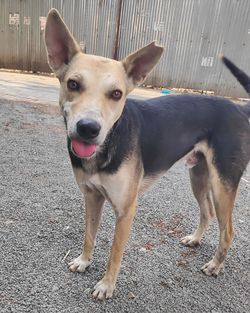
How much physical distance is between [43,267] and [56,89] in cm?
905

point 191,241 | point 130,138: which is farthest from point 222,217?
point 130,138

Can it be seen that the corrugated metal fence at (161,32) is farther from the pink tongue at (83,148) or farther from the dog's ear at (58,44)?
the pink tongue at (83,148)

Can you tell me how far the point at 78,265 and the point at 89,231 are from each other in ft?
1.09

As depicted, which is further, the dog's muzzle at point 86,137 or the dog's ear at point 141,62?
the dog's ear at point 141,62

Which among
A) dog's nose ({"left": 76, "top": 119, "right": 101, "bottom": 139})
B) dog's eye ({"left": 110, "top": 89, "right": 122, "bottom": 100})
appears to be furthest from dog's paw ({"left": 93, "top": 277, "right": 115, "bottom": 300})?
dog's eye ({"left": 110, "top": 89, "right": 122, "bottom": 100})

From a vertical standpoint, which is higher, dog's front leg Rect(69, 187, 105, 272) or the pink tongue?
the pink tongue

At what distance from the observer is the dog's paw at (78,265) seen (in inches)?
126

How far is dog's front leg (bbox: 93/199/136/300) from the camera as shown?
2.83 m

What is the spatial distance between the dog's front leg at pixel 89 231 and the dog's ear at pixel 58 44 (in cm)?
121

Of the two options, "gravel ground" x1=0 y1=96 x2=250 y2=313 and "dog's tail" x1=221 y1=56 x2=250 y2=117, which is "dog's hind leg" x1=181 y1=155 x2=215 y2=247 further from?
"dog's tail" x1=221 y1=56 x2=250 y2=117

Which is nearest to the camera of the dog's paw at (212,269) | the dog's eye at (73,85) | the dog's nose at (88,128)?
the dog's nose at (88,128)

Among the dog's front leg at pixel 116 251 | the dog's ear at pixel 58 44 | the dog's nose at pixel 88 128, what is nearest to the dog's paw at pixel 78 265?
the dog's front leg at pixel 116 251

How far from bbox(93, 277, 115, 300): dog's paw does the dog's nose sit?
138 cm

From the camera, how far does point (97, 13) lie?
43.2 feet
